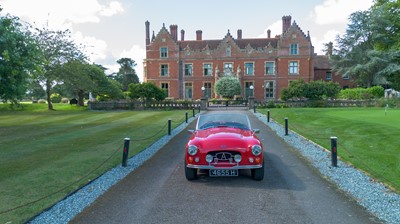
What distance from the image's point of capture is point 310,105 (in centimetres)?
3806

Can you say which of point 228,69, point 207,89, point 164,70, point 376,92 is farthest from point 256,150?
point 164,70

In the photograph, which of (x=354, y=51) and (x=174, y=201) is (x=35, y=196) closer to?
(x=174, y=201)

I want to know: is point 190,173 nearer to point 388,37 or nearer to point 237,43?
point 388,37

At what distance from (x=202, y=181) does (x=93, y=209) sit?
2705mm

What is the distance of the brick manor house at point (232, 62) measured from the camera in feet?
180

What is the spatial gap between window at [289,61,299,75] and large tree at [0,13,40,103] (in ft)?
142

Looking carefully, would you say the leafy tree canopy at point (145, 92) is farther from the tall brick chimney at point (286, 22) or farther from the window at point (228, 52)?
the tall brick chimney at point (286, 22)

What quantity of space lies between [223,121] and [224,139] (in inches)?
71.8

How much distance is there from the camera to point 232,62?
56438mm

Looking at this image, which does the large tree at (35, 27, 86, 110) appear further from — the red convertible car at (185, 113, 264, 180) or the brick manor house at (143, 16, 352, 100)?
the red convertible car at (185, 113, 264, 180)

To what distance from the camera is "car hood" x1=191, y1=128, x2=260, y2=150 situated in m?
7.43

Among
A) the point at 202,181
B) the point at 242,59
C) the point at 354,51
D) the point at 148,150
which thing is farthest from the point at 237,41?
the point at 202,181

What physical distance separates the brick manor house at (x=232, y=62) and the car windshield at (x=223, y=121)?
44205mm

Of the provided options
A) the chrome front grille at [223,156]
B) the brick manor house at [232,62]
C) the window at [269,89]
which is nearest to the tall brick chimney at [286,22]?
the brick manor house at [232,62]
